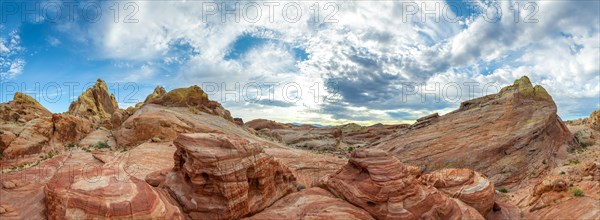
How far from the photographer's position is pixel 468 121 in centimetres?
4538

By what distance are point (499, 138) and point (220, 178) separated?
38.1 m

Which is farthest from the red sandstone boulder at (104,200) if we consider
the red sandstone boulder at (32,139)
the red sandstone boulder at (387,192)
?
the red sandstone boulder at (32,139)

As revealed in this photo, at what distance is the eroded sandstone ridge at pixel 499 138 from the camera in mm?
37759

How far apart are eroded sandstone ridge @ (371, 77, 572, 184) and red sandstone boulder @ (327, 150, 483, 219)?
67.7 ft

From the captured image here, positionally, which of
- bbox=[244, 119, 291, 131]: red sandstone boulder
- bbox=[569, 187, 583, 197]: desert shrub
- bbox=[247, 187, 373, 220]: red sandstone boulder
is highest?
bbox=[247, 187, 373, 220]: red sandstone boulder

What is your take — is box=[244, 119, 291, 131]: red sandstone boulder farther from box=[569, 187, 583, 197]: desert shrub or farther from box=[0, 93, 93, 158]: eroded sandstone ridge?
box=[569, 187, 583, 197]: desert shrub

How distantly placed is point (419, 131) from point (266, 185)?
37.6m

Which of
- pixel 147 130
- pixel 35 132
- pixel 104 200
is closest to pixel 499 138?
pixel 104 200

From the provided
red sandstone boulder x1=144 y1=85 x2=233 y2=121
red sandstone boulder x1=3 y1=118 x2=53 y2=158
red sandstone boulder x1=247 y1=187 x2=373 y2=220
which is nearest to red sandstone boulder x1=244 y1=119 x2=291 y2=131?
red sandstone boulder x1=144 y1=85 x2=233 y2=121

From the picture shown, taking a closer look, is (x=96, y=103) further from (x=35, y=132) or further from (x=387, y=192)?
(x=387, y=192)

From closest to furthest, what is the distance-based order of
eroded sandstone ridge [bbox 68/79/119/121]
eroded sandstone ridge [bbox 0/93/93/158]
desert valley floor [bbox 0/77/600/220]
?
desert valley floor [bbox 0/77/600/220] → eroded sandstone ridge [bbox 0/93/93/158] → eroded sandstone ridge [bbox 68/79/119/121]

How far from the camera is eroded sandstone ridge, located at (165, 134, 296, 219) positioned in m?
16.0

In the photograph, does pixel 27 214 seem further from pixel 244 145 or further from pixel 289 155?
pixel 289 155

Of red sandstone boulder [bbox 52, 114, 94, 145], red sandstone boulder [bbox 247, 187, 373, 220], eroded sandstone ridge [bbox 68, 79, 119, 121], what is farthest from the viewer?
eroded sandstone ridge [bbox 68, 79, 119, 121]
